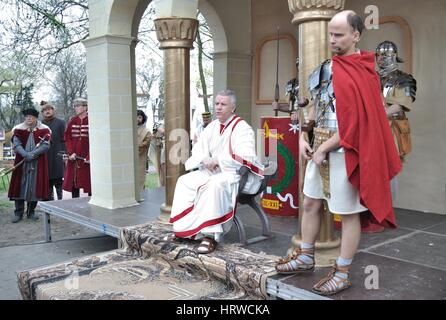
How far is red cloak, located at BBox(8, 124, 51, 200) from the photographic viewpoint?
7.38 meters

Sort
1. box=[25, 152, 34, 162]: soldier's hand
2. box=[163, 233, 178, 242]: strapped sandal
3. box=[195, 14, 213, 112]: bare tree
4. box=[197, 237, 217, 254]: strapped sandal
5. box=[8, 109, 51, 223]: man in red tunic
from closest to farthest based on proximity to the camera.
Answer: box=[197, 237, 217, 254]: strapped sandal → box=[163, 233, 178, 242]: strapped sandal → box=[25, 152, 34, 162]: soldier's hand → box=[8, 109, 51, 223]: man in red tunic → box=[195, 14, 213, 112]: bare tree

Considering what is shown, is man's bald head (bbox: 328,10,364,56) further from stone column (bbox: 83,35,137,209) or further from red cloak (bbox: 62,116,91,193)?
red cloak (bbox: 62,116,91,193)

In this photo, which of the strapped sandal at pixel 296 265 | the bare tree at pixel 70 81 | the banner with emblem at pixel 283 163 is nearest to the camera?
the strapped sandal at pixel 296 265

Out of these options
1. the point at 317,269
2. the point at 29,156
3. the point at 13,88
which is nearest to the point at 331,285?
the point at 317,269

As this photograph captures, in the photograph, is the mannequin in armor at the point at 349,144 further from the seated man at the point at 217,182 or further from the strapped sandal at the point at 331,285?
the seated man at the point at 217,182

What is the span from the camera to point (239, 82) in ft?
24.5

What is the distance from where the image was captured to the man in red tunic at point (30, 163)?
7351 millimetres

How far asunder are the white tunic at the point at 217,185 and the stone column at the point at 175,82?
2.22 ft

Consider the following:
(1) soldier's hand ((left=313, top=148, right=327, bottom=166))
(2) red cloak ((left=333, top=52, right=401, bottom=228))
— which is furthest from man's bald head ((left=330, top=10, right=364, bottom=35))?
(1) soldier's hand ((left=313, top=148, right=327, bottom=166))

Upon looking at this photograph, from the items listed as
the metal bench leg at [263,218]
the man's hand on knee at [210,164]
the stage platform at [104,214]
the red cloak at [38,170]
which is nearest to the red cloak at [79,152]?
the red cloak at [38,170]

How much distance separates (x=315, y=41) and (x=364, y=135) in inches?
41.5

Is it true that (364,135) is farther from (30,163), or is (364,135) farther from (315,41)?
(30,163)

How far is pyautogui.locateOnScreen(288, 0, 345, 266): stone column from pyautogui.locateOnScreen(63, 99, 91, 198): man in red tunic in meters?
4.33

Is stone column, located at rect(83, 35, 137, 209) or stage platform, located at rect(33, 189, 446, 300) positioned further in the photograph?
stone column, located at rect(83, 35, 137, 209)
